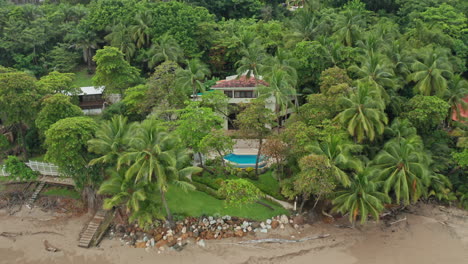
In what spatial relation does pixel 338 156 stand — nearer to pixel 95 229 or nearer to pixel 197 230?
pixel 197 230

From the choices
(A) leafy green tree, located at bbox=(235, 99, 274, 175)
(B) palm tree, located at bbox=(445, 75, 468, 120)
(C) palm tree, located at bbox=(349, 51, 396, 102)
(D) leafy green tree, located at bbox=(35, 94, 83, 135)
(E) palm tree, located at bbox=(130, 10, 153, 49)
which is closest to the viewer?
(D) leafy green tree, located at bbox=(35, 94, 83, 135)

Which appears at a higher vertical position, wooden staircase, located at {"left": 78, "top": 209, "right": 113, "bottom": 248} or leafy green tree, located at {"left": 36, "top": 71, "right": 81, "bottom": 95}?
leafy green tree, located at {"left": 36, "top": 71, "right": 81, "bottom": 95}

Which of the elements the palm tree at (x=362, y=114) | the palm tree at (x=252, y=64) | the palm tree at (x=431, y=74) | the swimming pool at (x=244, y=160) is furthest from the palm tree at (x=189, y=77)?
the palm tree at (x=431, y=74)

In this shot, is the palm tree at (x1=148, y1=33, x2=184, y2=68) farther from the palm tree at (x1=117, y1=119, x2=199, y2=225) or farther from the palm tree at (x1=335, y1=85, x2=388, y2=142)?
the palm tree at (x1=335, y1=85, x2=388, y2=142)

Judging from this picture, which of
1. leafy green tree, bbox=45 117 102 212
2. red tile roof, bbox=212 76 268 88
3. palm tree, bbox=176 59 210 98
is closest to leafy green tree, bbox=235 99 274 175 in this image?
palm tree, bbox=176 59 210 98

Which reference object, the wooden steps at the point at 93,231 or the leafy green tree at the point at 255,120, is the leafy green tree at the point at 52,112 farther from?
the leafy green tree at the point at 255,120

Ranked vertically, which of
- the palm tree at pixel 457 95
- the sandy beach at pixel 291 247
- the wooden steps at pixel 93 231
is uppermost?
the palm tree at pixel 457 95
